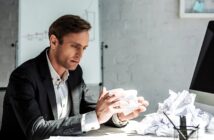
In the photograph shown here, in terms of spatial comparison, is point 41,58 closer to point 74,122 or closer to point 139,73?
point 74,122

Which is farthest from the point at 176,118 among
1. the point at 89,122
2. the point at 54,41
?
the point at 54,41

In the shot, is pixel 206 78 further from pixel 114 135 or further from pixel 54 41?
pixel 54 41

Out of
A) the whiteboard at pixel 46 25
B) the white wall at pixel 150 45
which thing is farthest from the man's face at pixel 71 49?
the white wall at pixel 150 45

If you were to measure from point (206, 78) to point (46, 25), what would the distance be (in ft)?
5.18

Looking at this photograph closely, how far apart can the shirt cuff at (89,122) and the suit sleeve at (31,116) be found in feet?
0.06

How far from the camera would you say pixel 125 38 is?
303cm

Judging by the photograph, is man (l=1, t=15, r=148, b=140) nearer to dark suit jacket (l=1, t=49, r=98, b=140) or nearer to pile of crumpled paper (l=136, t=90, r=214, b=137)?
dark suit jacket (l=1, t=49, r=98, b=140)

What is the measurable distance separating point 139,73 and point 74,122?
5.48 feet

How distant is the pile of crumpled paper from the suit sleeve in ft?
0.93

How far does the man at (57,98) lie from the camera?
1.44 m

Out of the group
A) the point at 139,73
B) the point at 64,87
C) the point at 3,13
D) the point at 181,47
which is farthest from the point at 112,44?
the point at 64,87

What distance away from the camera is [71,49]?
1710 mm

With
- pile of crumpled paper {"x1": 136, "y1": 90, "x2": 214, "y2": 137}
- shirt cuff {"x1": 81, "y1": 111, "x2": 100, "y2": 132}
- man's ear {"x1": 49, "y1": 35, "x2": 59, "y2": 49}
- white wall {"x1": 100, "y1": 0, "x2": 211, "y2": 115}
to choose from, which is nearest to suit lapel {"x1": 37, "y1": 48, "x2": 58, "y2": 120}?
man's ear {"x1": 49, "y1": 35, "x2": 59, "y2": 49}

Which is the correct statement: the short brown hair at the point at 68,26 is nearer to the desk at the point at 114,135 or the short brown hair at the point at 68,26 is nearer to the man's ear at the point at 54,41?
the man's ear at the point at 54,41
